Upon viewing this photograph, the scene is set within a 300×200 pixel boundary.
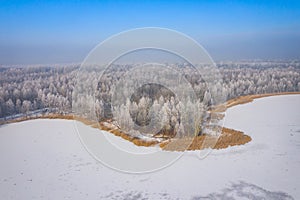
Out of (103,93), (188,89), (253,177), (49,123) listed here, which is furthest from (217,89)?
(253,177)

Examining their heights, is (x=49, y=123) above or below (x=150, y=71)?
below

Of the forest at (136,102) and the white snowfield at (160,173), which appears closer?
the white snowfield at (160,173)

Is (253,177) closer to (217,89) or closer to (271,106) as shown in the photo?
(271,106)

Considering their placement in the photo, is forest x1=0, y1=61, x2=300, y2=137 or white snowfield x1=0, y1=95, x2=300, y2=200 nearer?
white snowfield x1=0, y1=95, x2=300, y2=200

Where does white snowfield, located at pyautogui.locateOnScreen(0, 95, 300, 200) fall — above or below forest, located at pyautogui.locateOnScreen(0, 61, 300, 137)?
below

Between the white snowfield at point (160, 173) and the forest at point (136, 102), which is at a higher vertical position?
the forest at point (136, 102)

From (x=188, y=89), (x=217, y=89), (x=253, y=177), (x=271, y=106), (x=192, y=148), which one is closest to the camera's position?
(x=253, y=177)

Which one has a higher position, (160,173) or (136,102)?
(136,102)

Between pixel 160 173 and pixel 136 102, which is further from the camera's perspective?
pixel 136 102
